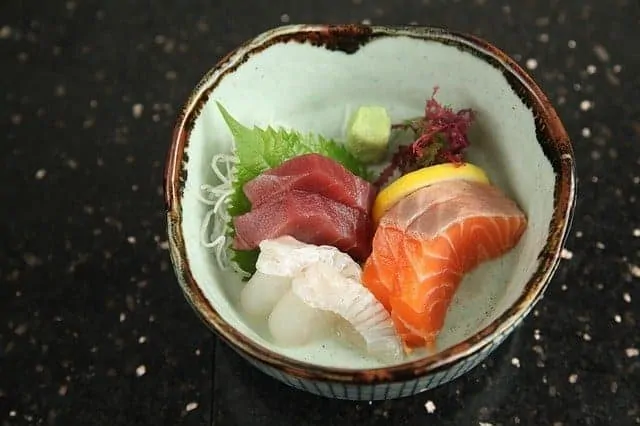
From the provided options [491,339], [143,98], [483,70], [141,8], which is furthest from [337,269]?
[141,8]

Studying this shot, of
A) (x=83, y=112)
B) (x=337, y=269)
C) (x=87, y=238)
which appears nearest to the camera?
(x=337, y=269)

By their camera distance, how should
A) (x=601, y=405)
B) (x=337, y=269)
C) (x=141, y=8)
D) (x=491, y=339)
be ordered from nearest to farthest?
(x=491, y=339) < (x=337, y=269) < (x=601, y=405) < (x=141, y=8)

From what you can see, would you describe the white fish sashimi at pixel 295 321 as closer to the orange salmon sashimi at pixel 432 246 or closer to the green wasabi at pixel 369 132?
the orange salmon sashimi at pixel 432 246

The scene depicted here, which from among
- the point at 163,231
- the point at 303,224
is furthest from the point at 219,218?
the point at 163,231

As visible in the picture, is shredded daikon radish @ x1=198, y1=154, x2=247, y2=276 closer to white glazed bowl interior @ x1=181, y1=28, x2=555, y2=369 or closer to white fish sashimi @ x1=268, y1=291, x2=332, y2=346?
white glazed bowl interior @ x1=181, y1=28, x2=555, y2=369

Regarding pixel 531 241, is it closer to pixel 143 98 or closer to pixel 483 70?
pixel 483 70

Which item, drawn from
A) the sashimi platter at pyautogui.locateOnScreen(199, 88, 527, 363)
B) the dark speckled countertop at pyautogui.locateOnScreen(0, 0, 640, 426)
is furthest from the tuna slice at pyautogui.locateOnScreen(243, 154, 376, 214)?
the dark speckled countertop at pyautogui.locateOnScreen(0, 0, 640, 426)

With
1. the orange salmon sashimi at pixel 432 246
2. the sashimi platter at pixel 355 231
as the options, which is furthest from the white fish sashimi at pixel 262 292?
the orange salmon sashimi at pixel 432 246
